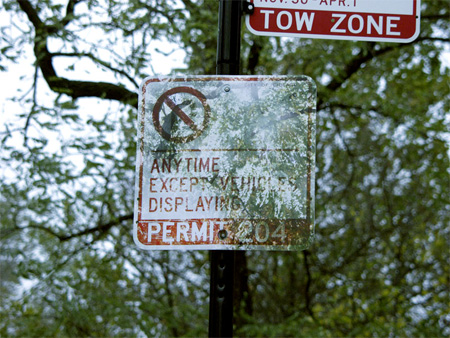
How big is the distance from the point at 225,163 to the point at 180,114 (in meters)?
0.19

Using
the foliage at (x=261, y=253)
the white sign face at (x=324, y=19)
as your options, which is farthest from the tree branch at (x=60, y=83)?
the white sign face at (x=324, y=19)

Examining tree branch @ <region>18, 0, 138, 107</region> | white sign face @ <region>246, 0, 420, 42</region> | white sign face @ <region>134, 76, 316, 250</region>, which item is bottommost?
white sign face @ <region>134, 76, 316, 250</region>

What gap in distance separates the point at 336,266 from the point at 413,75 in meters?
2.59

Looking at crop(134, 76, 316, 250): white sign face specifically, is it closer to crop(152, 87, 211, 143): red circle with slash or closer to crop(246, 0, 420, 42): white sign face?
crop(152, 87, 211, 143): red circle with slash

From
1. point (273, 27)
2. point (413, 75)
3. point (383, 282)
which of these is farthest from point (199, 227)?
point (383, 282)

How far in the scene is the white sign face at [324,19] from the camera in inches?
69.3

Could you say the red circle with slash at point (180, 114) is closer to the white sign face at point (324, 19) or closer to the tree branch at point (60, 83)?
the white sign face at point (324, 19)

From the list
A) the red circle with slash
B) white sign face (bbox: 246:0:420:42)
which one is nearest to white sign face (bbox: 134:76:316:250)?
the red circle with slash

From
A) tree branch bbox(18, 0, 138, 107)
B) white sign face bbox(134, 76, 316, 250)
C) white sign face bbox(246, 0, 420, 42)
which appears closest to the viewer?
white sign face bbox(134, 76, 316, 250)

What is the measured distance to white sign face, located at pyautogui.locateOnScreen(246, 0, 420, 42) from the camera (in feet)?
5.78

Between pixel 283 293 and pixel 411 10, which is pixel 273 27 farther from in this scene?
pixel 283 293

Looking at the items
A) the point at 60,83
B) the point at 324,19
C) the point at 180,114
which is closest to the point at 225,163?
the point at 180,114

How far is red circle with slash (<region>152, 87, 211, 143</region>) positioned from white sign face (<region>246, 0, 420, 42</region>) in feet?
0.89

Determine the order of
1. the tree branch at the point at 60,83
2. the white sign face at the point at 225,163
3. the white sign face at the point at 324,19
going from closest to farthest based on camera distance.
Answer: the white sign face at the point at 225,163 → the white sign face at the point at 324,19 → the tree branch at the point at 60,83
